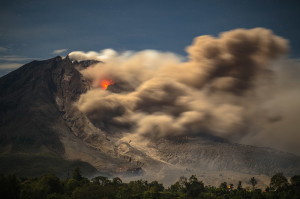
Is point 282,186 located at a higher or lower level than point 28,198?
higher

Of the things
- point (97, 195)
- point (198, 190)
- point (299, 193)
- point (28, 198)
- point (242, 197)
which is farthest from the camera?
point (198, 190)

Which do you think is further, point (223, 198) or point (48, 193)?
point (223, 198)

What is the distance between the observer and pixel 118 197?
344 ft

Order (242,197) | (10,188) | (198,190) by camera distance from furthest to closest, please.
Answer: (198,190) → (242,197) → (10,188)

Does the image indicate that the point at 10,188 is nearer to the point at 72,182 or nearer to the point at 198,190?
the point at 72,182

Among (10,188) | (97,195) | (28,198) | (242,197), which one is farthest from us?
→ (242,197)

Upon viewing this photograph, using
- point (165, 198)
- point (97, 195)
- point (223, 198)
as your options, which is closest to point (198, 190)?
point (223, 198)

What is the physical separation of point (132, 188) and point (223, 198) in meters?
27.6

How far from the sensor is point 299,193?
362 feet

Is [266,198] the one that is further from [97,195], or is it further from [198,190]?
[97,195]

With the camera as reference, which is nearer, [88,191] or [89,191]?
[88,191]

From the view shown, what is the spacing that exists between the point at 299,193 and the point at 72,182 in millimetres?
66003

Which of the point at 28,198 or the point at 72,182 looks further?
the point at 72,182

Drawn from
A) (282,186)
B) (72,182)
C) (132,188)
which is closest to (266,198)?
(282,186)
